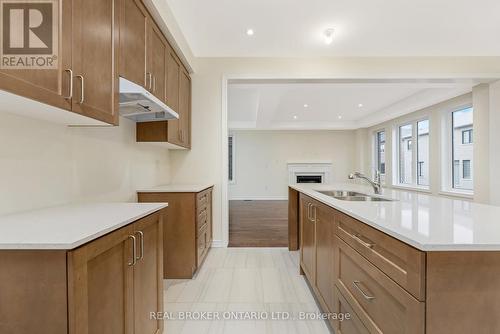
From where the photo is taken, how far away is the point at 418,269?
805 mm

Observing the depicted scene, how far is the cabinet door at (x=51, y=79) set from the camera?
92 cm

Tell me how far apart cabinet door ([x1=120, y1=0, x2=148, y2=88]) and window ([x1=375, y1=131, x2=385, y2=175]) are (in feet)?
24.8

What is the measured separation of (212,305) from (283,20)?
294cm

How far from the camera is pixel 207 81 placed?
12.1ft

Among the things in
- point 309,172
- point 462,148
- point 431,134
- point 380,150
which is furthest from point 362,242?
point 309,172

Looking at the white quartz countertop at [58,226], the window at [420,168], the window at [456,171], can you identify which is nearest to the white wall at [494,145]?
the window at [456,171]

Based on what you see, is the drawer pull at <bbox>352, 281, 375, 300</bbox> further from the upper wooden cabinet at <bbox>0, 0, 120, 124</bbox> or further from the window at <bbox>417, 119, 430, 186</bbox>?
the window at <bbox>417, 119, 430, 186</bbox>

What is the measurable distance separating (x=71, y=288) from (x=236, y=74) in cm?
335

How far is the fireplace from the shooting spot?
9055mm

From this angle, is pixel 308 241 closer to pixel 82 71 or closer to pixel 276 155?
pixel 82 71

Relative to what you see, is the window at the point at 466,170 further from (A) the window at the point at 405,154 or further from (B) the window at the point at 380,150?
(B) the window at the point at 380,150

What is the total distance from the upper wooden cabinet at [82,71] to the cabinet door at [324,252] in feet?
4.94

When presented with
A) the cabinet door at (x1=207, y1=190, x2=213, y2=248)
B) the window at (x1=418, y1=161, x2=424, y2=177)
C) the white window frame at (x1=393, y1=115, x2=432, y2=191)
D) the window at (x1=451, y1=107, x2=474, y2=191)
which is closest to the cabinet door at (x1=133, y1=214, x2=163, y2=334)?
the cabinet door at (x1=207, y1=190, x2=213, y2=248)

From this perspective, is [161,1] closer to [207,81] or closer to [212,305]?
[207,81]
